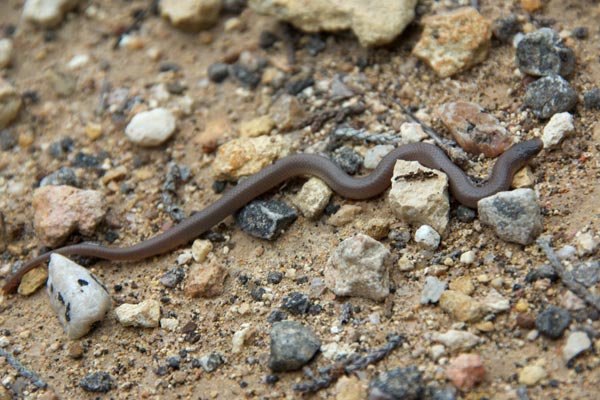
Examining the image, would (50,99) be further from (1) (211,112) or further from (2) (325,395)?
(2) (325,395)

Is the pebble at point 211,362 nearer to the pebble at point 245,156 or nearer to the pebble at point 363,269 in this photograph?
the pebble at point 363,269

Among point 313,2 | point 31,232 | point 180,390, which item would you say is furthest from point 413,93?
point 31,232

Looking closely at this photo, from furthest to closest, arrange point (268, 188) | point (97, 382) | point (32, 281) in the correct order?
point (268, 188) → point (32, 281) → point (97, 382)

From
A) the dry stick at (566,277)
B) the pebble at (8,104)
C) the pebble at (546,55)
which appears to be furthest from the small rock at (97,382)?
the pebble at (546,55)

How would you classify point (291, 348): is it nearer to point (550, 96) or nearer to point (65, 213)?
point (65, 213)

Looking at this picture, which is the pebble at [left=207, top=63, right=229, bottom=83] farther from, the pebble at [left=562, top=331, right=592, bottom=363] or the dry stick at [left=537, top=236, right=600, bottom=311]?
the pebble at [left=562, top=331, right=592, bottom=363]

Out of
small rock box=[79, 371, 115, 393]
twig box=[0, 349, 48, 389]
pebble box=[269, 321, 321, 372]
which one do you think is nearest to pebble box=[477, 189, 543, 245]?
pebble box=[269, 321, 321, 372]

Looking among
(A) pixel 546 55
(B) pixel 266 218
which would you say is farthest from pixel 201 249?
(A) pixel 546 55
